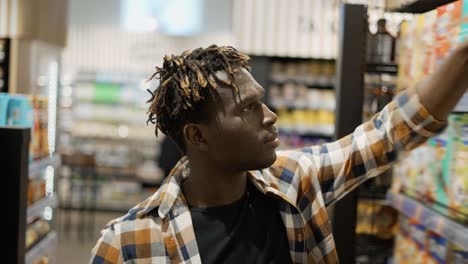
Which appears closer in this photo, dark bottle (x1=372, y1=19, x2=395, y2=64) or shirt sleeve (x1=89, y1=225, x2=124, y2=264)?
shirt sleeve (x1=89, y1=225, x2=124, y2=264)

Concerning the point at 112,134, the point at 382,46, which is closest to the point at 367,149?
the point at 382,46

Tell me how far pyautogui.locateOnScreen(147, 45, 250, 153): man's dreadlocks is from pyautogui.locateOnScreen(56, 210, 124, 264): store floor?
5301 millimetres

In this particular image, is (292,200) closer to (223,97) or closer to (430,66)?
(223,97)

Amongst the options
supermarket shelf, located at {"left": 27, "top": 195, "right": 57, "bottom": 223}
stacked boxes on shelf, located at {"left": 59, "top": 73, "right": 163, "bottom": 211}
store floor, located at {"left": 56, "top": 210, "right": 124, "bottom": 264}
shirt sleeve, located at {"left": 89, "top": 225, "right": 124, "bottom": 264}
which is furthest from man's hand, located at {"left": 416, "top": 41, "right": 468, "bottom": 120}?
stacked boxes on shelf, located at {"left": 59, "top": 73, "right": 163, "bottom": 211}

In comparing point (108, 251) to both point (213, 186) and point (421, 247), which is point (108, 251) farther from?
point (421, 247)

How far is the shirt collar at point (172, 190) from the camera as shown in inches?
59.6

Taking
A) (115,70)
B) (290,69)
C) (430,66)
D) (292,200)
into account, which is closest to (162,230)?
(292,200)

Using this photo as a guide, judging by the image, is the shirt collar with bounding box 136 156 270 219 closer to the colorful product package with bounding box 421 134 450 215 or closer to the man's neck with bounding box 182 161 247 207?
the man's neck with bounding box 182 161 247 207

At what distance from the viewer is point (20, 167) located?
75.6 inches

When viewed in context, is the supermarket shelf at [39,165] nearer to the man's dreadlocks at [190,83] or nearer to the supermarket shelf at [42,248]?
the supermarket shelf at [42,248]

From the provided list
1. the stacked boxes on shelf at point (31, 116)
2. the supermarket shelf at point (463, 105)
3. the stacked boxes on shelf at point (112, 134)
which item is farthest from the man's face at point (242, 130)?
the stacked boxes on shelf at point (112, 134)

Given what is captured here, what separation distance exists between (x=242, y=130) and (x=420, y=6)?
750 millimetres

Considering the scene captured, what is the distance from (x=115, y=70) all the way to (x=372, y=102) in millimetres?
8809

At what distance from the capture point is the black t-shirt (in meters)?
1.50
